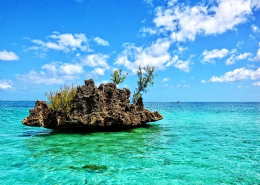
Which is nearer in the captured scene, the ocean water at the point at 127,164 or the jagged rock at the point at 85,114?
the ocean water at the point at 127,164

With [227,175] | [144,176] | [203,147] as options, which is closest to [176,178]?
[144,176]

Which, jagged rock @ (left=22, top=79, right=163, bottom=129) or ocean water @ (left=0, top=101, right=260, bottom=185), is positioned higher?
jagged rock @ (left=22, top=79, right=163, bottom=129)

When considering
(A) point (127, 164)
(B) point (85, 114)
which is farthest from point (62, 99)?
(A) point (127, 164)

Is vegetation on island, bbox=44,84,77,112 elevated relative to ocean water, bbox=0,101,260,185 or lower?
elevated

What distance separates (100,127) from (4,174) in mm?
8639

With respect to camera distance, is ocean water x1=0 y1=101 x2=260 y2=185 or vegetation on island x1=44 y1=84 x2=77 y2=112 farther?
vegetation on island x1=44 y1=84 x2=77 y2=112

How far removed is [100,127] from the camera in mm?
14336

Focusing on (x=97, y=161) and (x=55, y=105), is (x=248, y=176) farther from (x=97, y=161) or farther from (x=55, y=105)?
(x=55, y=105)

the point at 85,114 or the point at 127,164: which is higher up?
the point at 85,114

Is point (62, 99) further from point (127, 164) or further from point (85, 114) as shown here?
point (127, 164)

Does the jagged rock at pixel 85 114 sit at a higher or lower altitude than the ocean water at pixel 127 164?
higher

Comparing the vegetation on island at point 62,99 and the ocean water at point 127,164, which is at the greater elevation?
the vegetation on island at point 62,99

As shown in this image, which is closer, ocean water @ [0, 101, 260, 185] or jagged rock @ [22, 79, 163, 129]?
ocean water @ [0, 101, 260, 185]

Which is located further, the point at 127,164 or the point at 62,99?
the point at 62,99
